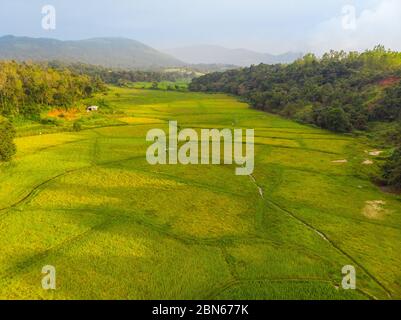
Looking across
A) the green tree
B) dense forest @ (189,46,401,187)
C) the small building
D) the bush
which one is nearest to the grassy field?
the bush

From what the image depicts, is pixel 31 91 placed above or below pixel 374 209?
above

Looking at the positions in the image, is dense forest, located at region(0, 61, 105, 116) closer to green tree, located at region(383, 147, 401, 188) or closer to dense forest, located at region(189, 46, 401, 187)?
Result: dense forest, located at region(189, 46, 401, 187)

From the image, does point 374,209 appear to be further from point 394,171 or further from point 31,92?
point 31,92

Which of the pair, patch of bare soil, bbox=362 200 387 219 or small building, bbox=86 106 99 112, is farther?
small building, bbox=86 106 99 112

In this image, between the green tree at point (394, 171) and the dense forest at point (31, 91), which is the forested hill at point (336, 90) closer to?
the green tree at point (394, 171)

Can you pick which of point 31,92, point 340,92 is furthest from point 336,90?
point 31,92

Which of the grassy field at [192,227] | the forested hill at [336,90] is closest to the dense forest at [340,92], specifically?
the forested hill at [336,90]
